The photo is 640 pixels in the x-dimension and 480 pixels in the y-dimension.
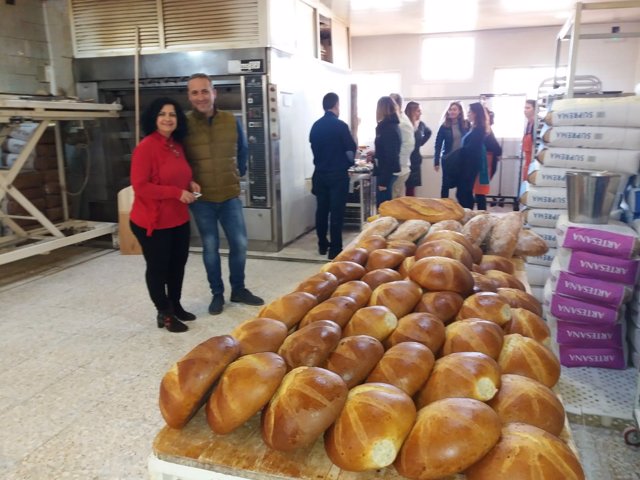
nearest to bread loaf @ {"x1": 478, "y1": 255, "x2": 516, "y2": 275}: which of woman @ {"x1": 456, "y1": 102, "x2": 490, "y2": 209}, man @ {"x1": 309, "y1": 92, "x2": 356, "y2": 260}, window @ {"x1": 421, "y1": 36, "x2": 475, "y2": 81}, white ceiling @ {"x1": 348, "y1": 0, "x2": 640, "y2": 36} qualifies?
man @ {"x1": 309, "y1": 92, "x2": 356, "y2": 260}

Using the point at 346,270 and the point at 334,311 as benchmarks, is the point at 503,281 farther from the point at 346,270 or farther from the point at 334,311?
the point at 334,311

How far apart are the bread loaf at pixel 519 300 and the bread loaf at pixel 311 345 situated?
0.52 meters

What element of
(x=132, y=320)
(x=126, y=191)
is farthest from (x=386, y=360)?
(x=126, y=191)

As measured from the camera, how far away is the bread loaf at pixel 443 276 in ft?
4.37

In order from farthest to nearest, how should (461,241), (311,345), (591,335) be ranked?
(591,335) < (461,241) < (311,345)

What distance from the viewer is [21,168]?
4.59 m

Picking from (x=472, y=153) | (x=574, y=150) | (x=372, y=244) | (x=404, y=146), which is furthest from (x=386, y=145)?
(x=372, y=244)

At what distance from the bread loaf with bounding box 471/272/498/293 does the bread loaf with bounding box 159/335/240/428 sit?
2.45ft

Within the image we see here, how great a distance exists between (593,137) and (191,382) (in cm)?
284

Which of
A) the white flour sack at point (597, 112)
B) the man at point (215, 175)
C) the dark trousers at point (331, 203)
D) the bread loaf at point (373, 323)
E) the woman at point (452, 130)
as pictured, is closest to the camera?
the bread loaf at point (373, 323)

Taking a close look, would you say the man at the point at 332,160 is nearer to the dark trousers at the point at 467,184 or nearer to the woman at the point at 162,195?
the dark trousers at the point at 467,184

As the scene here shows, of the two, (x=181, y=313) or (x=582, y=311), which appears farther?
(x=181, y=313)

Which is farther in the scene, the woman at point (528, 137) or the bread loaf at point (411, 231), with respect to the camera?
the woman at point (528, 137)

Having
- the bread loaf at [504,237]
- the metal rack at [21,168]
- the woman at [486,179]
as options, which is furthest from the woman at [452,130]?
the bread loaf at [504,237]
